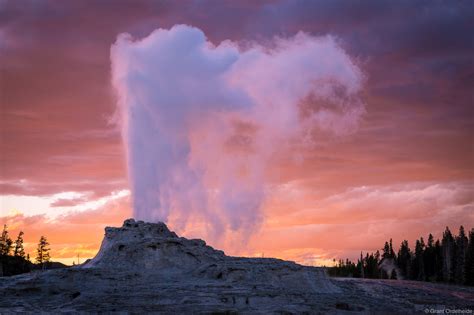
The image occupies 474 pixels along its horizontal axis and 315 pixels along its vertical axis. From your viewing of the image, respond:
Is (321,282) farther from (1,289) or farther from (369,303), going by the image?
→ (1,289)

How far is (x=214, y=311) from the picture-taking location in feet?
199

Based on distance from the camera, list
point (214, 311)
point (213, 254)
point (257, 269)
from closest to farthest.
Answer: point (214, 311)
point (257, 269)
point (213, 254)

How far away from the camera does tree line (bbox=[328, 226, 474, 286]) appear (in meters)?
146

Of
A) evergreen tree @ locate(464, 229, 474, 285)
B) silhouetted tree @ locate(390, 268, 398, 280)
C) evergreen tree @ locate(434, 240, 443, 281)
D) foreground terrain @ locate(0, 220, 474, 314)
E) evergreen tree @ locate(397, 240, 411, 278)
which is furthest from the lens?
evergreen tree @ locate(397, 240, 411, 278)

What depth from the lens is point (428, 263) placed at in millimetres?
172750

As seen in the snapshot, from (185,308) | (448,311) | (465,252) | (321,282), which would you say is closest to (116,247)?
(185,308)

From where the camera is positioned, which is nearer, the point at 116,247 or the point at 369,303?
the point at 369,303

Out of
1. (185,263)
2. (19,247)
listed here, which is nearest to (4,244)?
(19,247)

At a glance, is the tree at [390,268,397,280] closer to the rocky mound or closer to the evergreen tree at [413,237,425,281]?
the evergreen tree at [413,237,425,281]

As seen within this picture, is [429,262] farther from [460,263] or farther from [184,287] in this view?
[184,287]

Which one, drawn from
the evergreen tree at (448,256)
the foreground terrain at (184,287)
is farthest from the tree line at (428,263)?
the foreground terrain at (184,287)

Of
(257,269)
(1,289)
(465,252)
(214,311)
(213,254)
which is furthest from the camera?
(465,252)

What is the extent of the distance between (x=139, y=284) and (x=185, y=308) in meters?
12.7

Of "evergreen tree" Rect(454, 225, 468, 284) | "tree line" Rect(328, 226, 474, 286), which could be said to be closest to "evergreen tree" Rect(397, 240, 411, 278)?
"tree line" Rect(328, 226, 474, 286)
